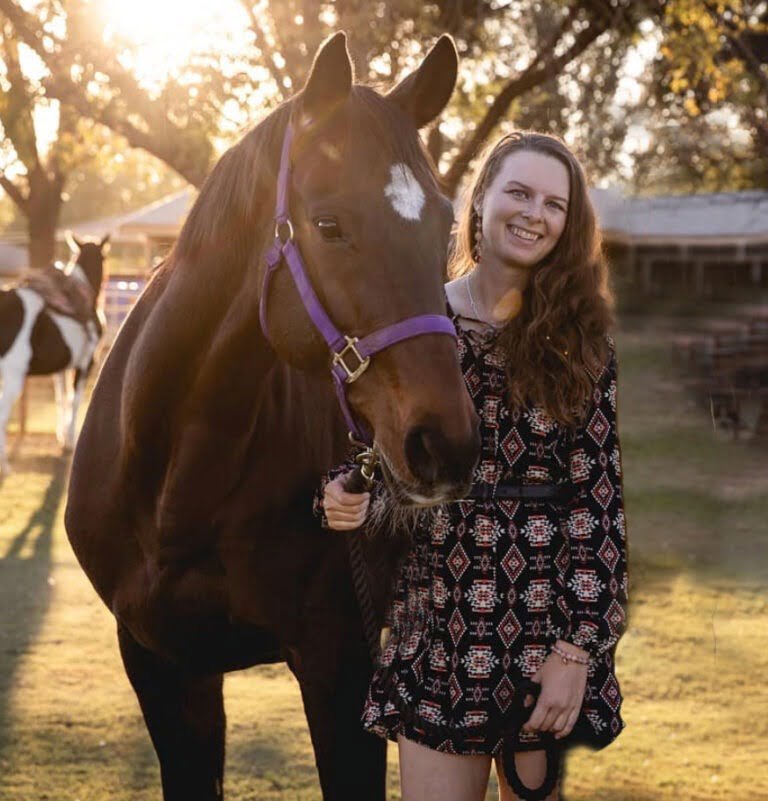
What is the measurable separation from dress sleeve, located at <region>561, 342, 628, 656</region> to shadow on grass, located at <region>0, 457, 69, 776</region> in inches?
123

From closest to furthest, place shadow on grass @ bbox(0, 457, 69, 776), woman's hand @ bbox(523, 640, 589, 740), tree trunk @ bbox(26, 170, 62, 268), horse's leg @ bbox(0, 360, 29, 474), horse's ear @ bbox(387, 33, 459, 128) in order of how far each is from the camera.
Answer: woman's hand @ bbox(523, 640, 589, 740)
horse's ear @ bbox(387, 33, 459, 128)
shadow on grass @ bbox(0, 457, 69, 776)
horse's leg @ bbox(0, 360, 29, 474)
tree trunk @ bbox(26, 170, 62, 268)

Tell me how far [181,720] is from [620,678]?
3103 mm

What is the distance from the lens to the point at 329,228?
2.07 m

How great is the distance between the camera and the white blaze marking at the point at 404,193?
2.03 metres

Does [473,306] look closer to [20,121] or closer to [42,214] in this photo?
[20,121]

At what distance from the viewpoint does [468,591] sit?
2.18m

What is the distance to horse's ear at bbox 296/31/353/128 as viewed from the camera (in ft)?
6.80

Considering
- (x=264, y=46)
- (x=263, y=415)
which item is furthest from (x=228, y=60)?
(x=263, y=415)

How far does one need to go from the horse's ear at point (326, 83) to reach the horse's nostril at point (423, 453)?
0.69 meters

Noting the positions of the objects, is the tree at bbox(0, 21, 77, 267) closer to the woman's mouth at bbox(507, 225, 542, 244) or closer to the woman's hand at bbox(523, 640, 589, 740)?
the woman's mouth at bbox(507, 225, 542, 244)

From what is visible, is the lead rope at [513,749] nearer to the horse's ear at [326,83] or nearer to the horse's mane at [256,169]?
the horse's mane at [256,169]

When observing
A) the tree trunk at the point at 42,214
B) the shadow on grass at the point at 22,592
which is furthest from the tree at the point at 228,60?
the tree trunk at the point at 42,214

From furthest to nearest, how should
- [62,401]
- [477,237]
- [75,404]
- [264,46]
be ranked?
[62,401] → [75,404] → [264,46] → [477,237]

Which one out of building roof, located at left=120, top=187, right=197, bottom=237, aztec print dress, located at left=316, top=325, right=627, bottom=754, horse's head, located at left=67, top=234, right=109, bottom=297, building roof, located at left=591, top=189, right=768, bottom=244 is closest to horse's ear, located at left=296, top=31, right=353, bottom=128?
aztec print dress, located at left=316, top=325, right=627, bottom=754
